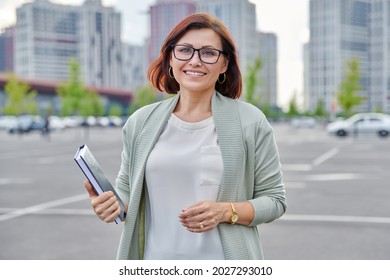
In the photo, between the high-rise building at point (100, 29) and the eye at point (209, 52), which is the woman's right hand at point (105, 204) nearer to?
the eye at point (209, 52)

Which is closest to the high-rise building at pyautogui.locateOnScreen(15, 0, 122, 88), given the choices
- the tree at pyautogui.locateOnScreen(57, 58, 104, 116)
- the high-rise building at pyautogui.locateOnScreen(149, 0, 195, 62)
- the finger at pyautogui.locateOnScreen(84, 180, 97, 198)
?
the high-rise building at pyautogui.locateOnScreen(149, 0, 195, 62)

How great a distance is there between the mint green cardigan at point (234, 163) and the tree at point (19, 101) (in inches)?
1316

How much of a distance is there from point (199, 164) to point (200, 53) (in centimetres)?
30

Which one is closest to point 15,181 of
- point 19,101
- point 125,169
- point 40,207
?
point 40,207

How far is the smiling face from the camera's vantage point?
5.08 feet

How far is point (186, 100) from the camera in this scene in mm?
1596

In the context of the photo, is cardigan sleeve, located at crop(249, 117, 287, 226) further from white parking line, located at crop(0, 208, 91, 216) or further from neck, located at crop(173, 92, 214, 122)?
white parking line, located at crop(0, 208, 91, 216)

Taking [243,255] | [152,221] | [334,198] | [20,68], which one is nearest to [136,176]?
[152,221]

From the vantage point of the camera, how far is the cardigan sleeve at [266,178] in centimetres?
153

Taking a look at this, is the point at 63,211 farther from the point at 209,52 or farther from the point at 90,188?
the point at 209,52

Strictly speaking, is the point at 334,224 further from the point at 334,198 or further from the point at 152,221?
the point at 152,221

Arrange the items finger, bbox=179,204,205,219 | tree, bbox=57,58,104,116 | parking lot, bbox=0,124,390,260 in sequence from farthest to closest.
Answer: tree, bbox=57,58,104,116 → parking lot, bbox=0,124,390,260 → finger, bbox=179,204,205,219

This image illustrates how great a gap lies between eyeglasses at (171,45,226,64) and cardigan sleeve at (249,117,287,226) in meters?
0.21

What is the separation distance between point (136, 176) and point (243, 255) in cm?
36
